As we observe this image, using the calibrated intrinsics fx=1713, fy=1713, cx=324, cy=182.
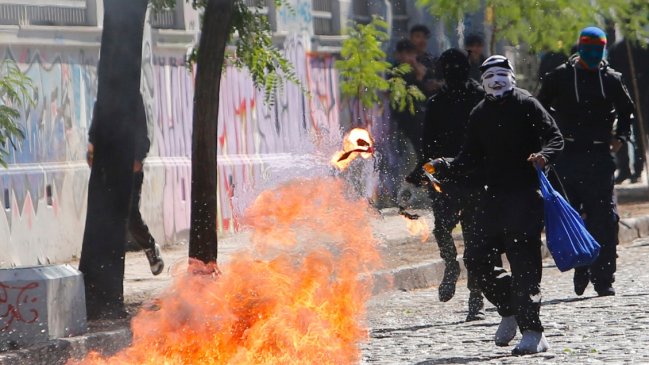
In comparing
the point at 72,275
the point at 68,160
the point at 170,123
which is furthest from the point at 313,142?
the point at 72,275

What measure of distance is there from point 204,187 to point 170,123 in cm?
591

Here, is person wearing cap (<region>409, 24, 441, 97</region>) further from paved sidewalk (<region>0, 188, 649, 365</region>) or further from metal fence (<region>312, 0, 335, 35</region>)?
→ paved sidewalk (<region>0, 188, 649, 365</region>)

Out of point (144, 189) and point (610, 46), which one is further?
point (610, 46)

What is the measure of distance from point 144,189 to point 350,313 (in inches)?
318

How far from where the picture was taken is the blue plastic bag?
953 cm

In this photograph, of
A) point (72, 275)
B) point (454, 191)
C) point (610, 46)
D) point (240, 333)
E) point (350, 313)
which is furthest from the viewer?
point (610, 46)

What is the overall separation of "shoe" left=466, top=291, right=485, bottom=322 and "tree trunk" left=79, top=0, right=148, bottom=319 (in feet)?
7.70

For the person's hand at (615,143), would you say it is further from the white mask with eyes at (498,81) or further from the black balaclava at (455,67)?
the white mask with eyes at (498,81)

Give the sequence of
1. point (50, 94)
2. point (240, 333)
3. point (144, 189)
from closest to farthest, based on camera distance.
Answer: point (240, 333) → point (50, 94) → point (144, 189)

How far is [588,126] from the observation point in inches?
493

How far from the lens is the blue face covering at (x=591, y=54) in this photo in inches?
492

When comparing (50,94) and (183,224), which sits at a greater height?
(50,94)

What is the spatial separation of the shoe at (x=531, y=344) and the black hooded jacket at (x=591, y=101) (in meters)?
3.40

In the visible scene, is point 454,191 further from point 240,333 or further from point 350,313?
point 240,333
